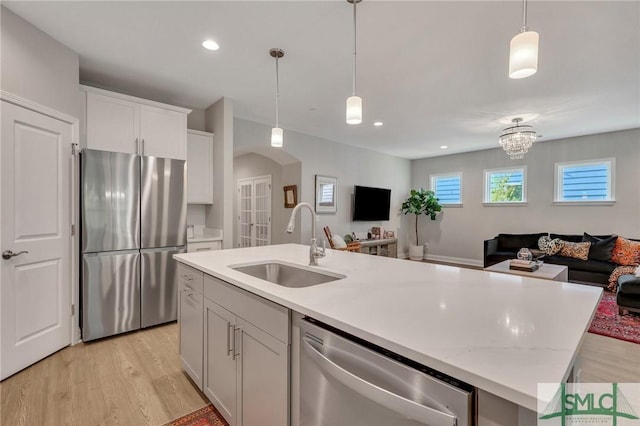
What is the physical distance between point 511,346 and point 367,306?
1.50 ft

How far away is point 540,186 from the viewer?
227 inches

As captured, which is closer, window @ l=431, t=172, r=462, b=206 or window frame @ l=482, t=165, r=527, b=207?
window frame @ l=482, t=165, r=527, b=207

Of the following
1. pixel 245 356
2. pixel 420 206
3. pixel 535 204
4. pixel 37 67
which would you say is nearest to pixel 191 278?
pixel 245 356

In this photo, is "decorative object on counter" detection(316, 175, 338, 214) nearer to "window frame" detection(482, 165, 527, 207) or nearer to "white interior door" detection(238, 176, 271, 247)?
"white interior door" detection(238, 176, 271, 247)

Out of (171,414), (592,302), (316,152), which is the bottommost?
(171,414)

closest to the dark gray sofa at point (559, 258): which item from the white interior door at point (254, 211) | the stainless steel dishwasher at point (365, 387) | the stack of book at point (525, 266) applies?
the stack of book at point (525, 266)

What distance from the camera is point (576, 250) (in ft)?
15.6

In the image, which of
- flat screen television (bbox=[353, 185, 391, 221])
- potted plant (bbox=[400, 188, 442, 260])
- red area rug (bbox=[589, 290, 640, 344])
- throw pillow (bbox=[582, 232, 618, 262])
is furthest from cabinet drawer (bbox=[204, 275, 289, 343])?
potted plant (bbox=[400, 188, 442, 260])

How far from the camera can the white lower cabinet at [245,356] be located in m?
1.24

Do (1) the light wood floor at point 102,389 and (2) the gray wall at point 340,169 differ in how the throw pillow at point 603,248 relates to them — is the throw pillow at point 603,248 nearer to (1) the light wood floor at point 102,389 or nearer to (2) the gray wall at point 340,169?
(2) the gray wall at point 340,169

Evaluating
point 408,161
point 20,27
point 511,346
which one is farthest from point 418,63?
point 408,161

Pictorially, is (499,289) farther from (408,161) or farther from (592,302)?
(408,161)

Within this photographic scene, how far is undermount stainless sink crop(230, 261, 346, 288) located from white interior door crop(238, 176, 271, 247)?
13.8 ft

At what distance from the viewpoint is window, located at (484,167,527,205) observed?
605cm
